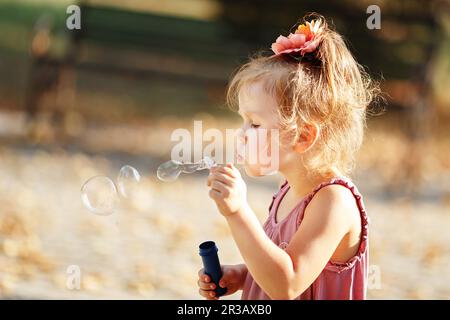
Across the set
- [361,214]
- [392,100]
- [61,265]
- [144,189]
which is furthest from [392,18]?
[361,214]

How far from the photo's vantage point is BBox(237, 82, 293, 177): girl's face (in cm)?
198

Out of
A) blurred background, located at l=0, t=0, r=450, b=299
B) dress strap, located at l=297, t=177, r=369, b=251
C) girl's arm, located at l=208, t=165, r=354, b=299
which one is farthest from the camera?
blurred background, located at l=0, t=0, r=450, b=299

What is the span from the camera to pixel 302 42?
6.75ft

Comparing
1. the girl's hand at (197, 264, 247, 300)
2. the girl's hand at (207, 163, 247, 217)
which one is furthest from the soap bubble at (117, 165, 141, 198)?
the girl's hand at (207, 163, 247, 217)

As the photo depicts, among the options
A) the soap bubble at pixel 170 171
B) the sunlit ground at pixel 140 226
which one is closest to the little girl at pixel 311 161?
the soap bubble at pixel 170 171

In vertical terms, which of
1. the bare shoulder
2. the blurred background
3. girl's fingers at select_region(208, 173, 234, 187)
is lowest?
the bare shoulder

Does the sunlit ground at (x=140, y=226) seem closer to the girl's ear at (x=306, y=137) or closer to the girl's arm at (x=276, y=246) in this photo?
the girl's ear at (x=306, y=137)

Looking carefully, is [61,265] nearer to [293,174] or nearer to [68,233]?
[68,233]

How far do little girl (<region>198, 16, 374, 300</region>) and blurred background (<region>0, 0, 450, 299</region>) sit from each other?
0.51 meters

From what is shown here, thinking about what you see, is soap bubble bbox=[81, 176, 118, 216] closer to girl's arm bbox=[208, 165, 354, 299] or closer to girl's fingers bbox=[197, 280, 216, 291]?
girl's fingers bbox=[197, 280, 216, 291]

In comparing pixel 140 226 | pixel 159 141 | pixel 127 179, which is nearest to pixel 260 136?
pixel 127 179

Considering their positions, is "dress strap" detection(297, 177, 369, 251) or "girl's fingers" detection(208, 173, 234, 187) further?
"dress strap" detection(297, 177, 369, 251)

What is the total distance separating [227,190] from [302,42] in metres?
0.47

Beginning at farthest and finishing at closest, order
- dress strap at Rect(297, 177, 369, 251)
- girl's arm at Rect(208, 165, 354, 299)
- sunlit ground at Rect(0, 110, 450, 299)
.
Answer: sunlit ground at Rect(0, 110, 450, 299), dress strap at Rect(297, 177, 369, 251), girl's arm at Rect(208, 165, 354, 299)
